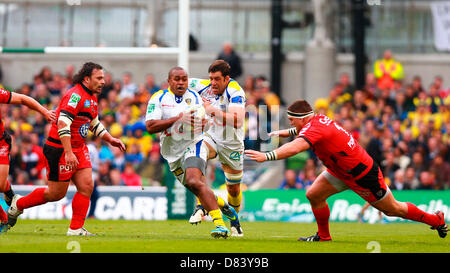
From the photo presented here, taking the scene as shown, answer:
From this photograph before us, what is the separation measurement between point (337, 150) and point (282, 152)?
3.61 feet

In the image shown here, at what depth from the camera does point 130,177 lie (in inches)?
810

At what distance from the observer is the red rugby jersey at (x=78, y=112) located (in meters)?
11.4

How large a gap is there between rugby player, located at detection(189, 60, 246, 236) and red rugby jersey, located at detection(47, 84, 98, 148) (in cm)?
168

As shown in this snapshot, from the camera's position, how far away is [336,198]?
62.6 ft

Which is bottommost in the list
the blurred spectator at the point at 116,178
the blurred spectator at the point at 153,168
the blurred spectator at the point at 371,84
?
the blurred spectator at the point at 116,178

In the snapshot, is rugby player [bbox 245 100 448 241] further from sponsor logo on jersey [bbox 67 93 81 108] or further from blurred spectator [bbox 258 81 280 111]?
blurred spectator [bbox 258 81 280 111]

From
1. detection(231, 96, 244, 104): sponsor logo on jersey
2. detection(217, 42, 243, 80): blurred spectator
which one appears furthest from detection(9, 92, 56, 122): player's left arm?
detection(217, 42, 243, 80): blurred spectator

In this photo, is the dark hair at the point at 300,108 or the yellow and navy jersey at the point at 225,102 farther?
the yellow and navy jersey at the point at 225,102

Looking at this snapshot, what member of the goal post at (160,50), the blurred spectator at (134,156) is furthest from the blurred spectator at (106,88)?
the goal post at (160,50)

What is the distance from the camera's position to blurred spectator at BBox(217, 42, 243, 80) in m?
24.4

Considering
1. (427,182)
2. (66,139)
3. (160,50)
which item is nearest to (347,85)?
(427,182)

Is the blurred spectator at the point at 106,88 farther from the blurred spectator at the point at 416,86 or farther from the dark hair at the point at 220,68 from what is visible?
the dark hair at the point at 220,68

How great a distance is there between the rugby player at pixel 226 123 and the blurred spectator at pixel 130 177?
742 cm
